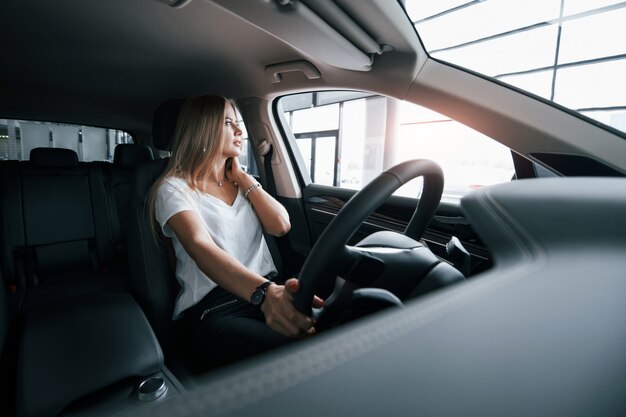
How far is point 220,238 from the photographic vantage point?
1.22 meters

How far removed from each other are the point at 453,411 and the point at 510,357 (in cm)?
9

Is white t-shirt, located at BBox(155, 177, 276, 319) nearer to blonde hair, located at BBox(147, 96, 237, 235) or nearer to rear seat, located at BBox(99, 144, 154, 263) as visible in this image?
blonde hair, located at BBox(147, 96, 237, 235)

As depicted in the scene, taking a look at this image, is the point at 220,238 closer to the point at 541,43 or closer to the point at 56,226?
the point at 56,226

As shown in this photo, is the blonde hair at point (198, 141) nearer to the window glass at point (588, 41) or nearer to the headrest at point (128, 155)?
the headrest at point (128, 155)

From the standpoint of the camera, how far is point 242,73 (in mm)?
1911

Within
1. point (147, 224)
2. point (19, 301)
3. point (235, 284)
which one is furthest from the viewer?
point (19, 301)

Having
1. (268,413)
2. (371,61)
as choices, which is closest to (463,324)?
(268,413)

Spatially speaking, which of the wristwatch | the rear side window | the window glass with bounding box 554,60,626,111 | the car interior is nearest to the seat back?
the car interior

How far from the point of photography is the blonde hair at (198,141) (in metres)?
1.33

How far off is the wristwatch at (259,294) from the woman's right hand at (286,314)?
0.07 feet

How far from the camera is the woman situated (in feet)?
3.02

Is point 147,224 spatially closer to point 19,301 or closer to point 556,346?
point 19,301

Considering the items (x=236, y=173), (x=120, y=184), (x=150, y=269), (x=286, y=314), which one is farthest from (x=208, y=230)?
(x=120, y=184)

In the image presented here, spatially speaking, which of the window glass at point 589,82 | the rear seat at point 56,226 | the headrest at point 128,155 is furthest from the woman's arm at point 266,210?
the window glass at point 589,82
